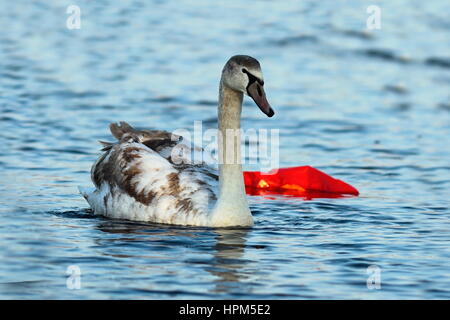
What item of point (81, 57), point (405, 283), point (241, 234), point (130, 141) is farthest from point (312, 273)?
point (81, 57)

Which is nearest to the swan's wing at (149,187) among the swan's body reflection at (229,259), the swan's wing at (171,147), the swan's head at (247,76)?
the swan's wing at (171,147)

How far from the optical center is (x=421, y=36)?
27.6 m

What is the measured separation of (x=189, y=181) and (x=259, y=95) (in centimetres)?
160

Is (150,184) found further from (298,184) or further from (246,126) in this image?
(246,126)

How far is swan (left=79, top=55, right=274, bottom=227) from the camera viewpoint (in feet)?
42.5

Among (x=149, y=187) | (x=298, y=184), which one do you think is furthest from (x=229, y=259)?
(x=298, y=184)

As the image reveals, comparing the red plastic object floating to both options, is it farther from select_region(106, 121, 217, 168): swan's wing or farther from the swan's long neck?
the swan's long neck

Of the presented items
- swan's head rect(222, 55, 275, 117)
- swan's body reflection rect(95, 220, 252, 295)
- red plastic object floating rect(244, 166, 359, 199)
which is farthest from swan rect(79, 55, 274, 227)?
red plastic object floating rect(244, 166, 359, 199)

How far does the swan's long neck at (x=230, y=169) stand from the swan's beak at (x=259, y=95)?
524mm

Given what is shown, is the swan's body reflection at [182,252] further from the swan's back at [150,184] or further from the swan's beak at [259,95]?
the swan's beak at [259,95]

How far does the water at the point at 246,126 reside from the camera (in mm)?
11281

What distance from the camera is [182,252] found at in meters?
12.0

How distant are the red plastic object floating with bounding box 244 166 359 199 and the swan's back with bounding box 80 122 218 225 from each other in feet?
5.87
